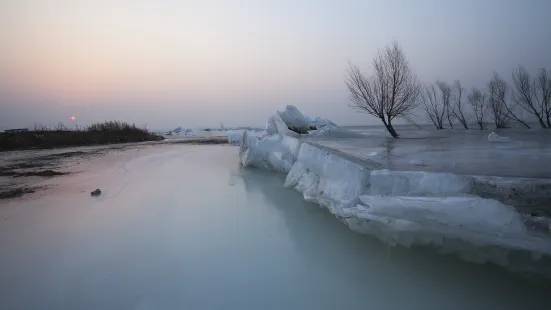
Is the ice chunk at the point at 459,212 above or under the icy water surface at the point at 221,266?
above

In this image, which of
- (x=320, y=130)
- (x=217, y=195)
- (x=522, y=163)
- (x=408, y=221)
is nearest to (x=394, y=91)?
(x=320, y=130)

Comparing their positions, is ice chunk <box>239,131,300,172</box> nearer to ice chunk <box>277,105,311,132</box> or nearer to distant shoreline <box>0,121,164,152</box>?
ice chunk <box>277,105,311,132</box>

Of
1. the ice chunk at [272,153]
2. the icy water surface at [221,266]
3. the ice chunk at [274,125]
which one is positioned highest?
the ice chunk at [274,125]

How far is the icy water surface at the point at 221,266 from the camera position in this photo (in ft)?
6.38

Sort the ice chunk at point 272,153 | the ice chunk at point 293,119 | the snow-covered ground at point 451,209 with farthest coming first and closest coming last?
Result: the ice chunk at point 293,119, the ice chunk at point 272,153, the snow-covered ground at point 451,209

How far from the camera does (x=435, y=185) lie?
→ 2.79 meters

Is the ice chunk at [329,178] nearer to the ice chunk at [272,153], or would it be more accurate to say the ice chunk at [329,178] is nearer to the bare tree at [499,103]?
the ice chunk at [272,153]

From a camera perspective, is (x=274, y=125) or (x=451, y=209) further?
(x=274, y=125)

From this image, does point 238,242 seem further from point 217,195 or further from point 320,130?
point 320,130

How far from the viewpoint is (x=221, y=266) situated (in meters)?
2.40

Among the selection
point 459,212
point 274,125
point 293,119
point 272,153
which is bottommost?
point 272,153

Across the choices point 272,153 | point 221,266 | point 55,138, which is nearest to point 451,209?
point 221,266

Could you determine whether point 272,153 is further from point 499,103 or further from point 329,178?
point 499,103

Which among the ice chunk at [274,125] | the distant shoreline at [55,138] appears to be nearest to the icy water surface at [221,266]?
the ice chunk at [274,125]
